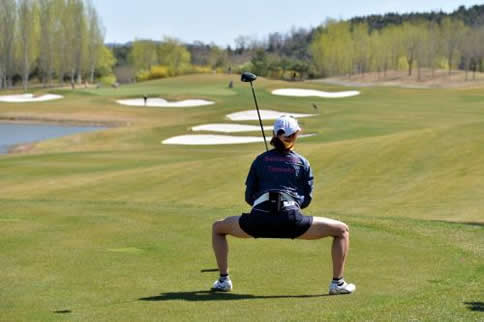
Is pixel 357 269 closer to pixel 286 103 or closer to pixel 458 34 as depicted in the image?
pixel 286 103

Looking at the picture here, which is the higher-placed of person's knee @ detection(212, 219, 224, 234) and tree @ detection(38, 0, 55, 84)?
tree @ detection(38, 0, 55, 84)

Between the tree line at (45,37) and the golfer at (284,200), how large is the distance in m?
120

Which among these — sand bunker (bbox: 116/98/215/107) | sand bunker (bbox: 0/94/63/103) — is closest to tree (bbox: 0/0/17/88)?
sand bunker (bbox: 0/94/63/103)

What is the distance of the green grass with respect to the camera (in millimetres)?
7871

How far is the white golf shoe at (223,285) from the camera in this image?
28.2 ft

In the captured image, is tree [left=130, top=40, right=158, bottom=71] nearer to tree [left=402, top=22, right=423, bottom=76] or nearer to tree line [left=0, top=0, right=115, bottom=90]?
tree line [left=0, top=0, right=115, bottom=90]

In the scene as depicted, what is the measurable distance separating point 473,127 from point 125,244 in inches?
894

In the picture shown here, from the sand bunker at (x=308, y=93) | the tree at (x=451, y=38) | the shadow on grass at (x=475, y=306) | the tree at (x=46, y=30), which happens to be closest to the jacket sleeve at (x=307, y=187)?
the shadow on grass at (x=475, y=306)

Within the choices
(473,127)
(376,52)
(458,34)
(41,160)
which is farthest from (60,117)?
(376,52)

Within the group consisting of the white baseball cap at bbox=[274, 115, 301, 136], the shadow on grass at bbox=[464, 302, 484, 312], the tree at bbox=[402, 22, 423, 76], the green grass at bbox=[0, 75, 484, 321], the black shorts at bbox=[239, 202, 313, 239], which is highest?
the tree at bbox=[402, 22, 423, 76]

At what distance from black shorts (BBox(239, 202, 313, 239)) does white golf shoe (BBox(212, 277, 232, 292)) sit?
548 millimetres

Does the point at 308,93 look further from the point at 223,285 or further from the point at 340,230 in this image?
the point at 223,285

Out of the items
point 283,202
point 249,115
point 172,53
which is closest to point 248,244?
point 283,202

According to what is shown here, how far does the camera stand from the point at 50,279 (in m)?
9.16
